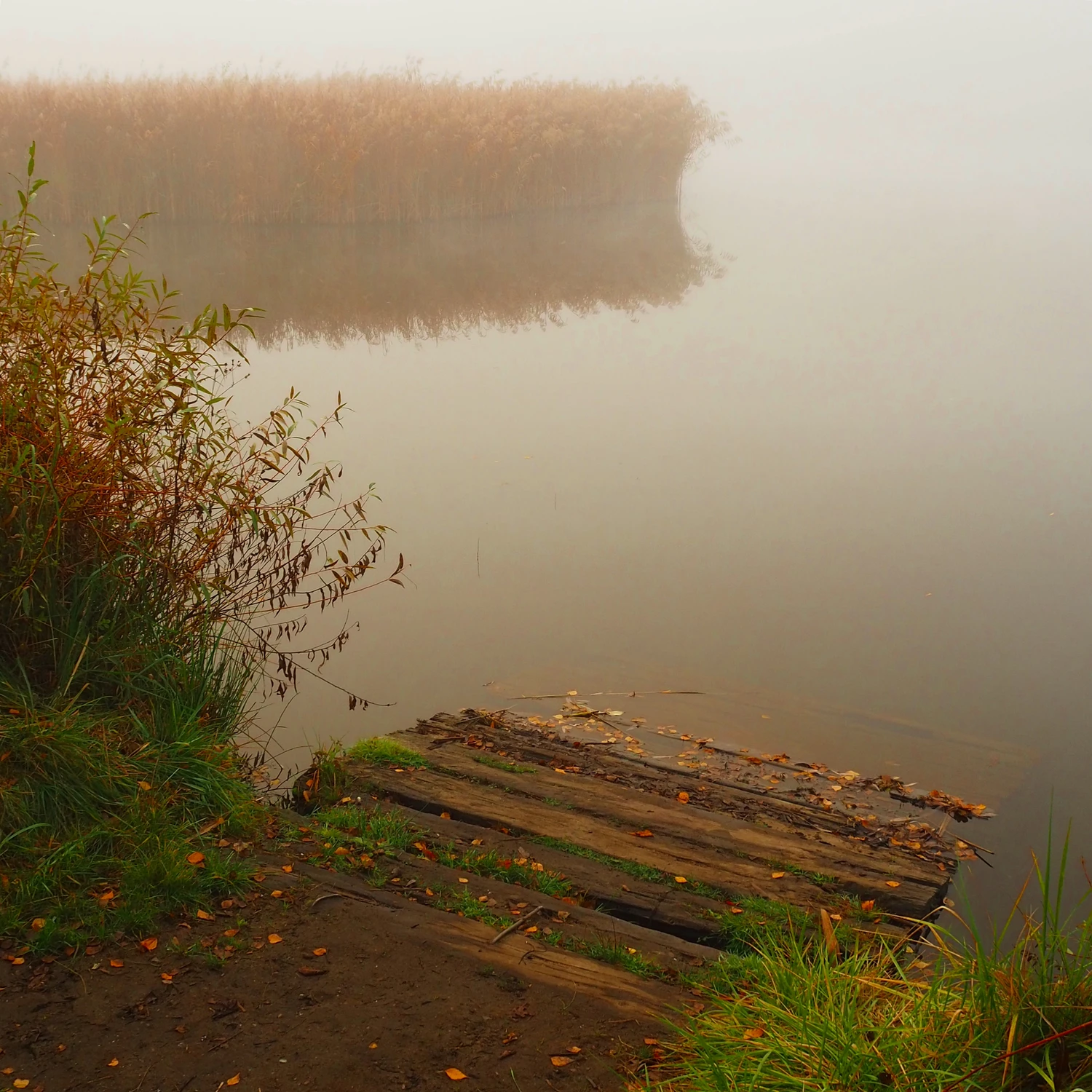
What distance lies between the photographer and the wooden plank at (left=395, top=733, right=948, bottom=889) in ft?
11.9

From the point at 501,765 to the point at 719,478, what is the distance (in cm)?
478

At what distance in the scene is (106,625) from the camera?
3.83 m

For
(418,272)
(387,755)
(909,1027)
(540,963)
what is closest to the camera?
(909,1027)

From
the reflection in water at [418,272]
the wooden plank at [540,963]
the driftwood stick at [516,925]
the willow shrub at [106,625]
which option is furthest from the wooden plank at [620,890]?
the reflection in water at [418,272]

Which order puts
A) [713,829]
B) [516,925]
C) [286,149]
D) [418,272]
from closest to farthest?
[516,925], [713,829], [418,272], [286,149]

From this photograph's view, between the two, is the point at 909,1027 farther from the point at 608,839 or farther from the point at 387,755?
the point at 387,755

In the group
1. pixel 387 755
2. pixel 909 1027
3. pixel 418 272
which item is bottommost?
pixel 387 755

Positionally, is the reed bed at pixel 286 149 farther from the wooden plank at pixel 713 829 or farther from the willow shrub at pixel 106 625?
the wooden plank at pixel 713 829

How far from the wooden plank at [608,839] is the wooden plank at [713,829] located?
44 millimetres

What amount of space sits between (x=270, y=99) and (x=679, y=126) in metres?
7.08

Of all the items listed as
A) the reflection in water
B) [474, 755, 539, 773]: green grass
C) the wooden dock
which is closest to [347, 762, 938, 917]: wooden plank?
the wooden dock

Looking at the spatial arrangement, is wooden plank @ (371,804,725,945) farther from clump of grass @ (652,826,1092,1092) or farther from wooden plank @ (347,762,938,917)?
clump of grass @ (652,826,1092,1092)

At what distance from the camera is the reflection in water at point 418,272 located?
41.1 feet

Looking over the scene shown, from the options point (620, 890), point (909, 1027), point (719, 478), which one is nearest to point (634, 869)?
point (620, 890)
